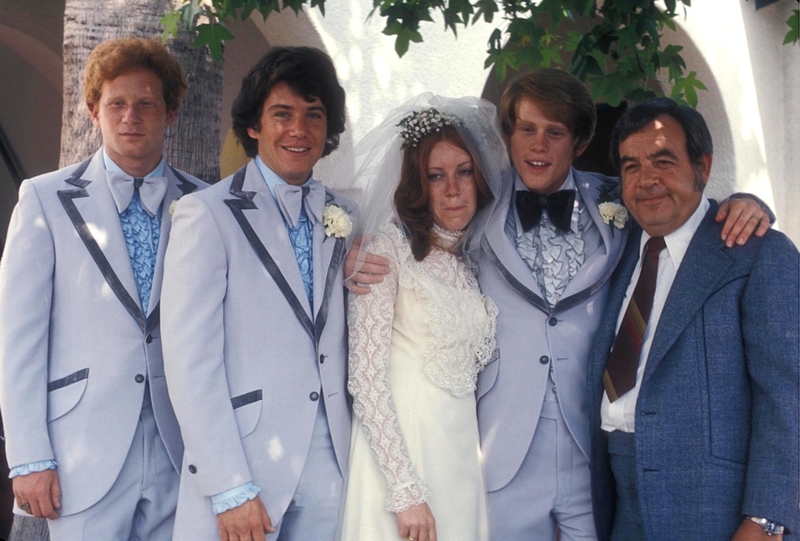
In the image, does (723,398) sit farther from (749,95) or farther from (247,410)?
(749,95)

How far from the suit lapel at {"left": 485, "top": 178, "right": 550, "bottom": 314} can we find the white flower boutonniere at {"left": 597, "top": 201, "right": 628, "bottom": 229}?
38 centimetres

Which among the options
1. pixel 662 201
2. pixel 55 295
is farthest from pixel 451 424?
pixel 55 295

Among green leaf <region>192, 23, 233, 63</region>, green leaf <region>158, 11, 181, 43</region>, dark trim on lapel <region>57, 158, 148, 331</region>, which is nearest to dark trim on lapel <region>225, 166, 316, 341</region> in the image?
dark trim on lapel <region>57, 158, 148, 331</region>

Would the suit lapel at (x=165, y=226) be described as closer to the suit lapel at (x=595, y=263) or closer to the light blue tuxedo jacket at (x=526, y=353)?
the light blue tuxedo jacket at (x=526, y=353)

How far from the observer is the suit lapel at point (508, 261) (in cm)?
297

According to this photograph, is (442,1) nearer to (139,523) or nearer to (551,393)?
(551,393)

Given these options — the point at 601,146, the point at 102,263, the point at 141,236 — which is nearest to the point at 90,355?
the point at 102,263

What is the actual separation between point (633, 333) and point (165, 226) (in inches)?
66.9

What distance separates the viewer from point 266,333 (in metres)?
2.69

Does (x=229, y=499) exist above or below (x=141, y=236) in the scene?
below

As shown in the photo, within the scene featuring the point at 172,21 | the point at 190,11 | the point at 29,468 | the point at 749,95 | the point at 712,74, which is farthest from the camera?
the point at 749,95

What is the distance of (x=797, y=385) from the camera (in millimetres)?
2469

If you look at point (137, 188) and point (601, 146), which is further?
point (601, 146)

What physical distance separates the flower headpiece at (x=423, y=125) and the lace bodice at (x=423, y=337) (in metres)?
0.33
